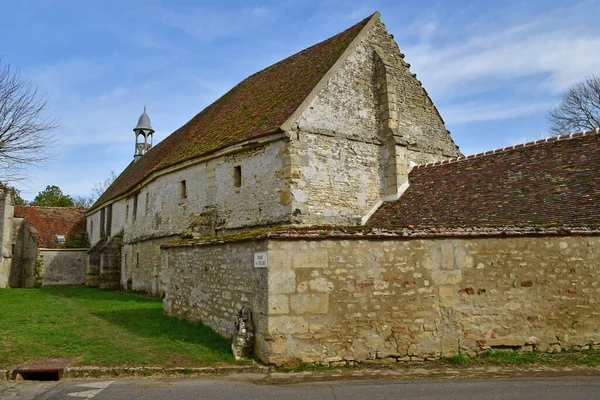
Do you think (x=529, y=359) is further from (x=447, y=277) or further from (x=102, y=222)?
(x=102, y=222)

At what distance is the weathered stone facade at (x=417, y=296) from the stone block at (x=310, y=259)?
0.02 meters

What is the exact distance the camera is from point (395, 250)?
839cm

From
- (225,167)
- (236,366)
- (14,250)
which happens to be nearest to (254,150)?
(225,167)

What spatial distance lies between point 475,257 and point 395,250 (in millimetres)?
1549

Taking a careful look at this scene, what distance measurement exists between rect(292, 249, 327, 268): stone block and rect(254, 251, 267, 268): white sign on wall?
50cm

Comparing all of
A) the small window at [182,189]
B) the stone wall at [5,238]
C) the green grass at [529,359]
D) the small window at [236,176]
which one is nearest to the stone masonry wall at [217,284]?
the small window at [236,176]

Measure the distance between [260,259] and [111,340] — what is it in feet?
13.0

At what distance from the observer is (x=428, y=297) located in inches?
328

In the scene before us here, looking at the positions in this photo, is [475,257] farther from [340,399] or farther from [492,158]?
[492,158]

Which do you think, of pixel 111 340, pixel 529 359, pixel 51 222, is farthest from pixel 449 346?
pixel 51 222

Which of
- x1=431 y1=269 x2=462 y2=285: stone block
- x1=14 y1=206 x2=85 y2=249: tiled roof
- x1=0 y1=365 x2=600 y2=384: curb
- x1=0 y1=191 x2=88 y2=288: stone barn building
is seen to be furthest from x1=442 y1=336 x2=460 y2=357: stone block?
x1=14 y1=206 x2=85 y2=249: tiled roof

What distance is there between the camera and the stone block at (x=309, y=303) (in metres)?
7.96

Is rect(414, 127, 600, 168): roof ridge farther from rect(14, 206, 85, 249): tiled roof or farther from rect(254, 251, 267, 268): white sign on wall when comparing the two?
rect(14, 206, 85, 249): tiled roof

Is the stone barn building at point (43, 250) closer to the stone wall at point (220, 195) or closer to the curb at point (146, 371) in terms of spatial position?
the stone wall at point (220, 195)
